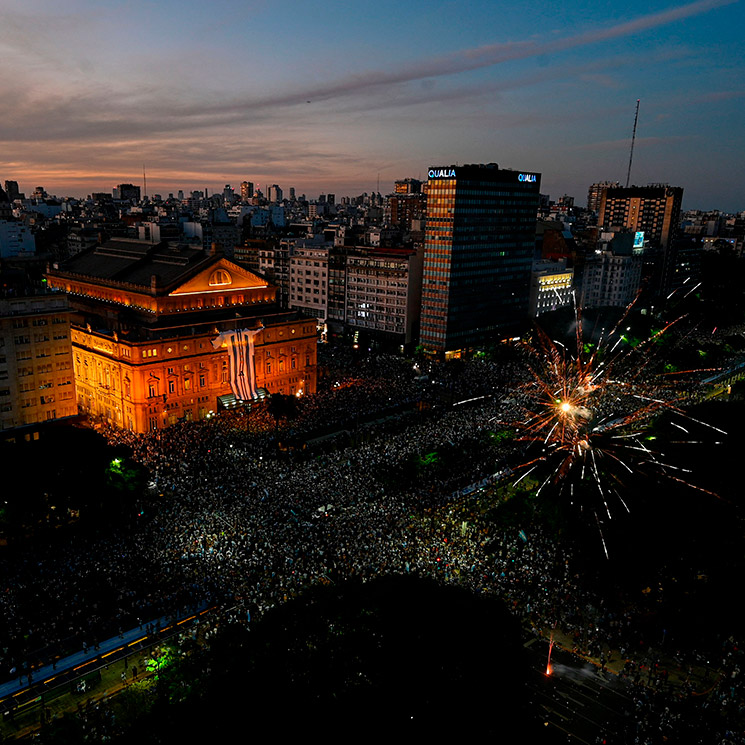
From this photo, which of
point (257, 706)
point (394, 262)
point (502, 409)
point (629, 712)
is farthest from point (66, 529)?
point (394, 262)

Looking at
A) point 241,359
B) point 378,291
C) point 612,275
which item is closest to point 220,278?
point 241,359

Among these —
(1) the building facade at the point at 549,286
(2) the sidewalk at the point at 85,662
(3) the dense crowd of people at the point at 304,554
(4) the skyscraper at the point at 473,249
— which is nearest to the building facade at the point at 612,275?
(1) the building facade at the point at 549,286

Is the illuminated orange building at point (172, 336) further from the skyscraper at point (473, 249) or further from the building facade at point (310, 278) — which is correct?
the building facade at point (310, 278)

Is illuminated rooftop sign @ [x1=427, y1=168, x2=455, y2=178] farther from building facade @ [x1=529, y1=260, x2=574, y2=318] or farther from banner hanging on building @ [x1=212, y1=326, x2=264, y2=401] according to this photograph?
banner hanging on building @ [x1=212, y1=326, x2=264, y2=401]

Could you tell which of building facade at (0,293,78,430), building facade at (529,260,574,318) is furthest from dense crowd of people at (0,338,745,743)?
building facade at (529,260,574,318)

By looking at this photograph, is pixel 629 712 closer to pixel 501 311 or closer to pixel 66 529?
pixel 66 529

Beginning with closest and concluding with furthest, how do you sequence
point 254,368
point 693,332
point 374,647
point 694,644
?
point 374,647 → point 694,644 → point 254,368 → point 693,332

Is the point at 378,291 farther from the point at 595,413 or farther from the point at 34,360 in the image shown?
the point at 34,360
